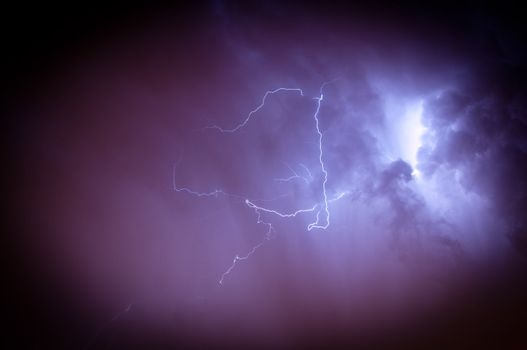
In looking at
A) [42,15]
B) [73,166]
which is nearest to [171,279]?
[73,166]

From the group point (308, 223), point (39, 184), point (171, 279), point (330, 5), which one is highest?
point (330, 5)

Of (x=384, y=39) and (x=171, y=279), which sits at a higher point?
(x=384, y=39)

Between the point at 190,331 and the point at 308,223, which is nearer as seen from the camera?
the point at 190,331

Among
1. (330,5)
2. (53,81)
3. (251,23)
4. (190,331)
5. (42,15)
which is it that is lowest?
(190,331)

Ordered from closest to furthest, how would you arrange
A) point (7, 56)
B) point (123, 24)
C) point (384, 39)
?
point (7, 56) → point (123, 24) → point (384, 39)

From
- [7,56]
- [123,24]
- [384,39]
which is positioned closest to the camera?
[7,56]

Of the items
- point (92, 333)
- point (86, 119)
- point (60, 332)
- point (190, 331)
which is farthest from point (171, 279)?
point (86, 119)

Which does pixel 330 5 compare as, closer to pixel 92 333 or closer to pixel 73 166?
pixel 73 166

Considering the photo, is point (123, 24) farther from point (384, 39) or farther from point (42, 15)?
point (384, 39)

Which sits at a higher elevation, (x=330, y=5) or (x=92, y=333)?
(x=330, y=5)
